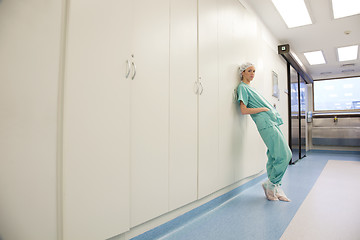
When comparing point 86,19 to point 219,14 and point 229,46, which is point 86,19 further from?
point 229,46

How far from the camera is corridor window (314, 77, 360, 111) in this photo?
26.3 feet

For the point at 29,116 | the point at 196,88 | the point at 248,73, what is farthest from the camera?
the point at 248,73

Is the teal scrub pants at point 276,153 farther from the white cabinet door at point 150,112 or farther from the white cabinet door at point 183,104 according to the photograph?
the white cabinet door at point 150,112

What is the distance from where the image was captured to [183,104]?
→ 81.6 inches

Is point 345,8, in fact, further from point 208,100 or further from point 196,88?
point 196,88

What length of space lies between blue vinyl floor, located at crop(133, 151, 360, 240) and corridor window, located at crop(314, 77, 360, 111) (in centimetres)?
649

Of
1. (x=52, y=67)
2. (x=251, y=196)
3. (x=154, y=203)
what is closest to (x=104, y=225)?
(x=154, y=203)

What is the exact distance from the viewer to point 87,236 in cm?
129

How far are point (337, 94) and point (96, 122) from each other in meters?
9.34

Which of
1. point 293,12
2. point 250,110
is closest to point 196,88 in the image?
point 250,110

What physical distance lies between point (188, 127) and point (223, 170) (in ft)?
2.91

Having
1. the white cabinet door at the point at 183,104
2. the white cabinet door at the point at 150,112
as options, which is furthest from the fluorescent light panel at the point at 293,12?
the white cabinet door at the point at 150,112

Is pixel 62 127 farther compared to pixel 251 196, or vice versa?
pixel 251 196

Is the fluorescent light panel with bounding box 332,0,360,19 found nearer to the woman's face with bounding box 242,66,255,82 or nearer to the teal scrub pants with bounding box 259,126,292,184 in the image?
the woman's face with bounding box 242,66,255,82
